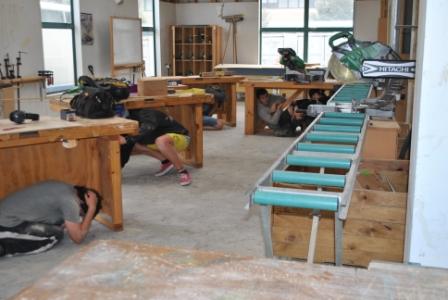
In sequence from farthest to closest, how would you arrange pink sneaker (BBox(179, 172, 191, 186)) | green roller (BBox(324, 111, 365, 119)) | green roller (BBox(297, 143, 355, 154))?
pink sneaker (BBox(179, 172, 191, 186)), green roller (BBox(324, 111, 365, 119)), green roller (BBox(297, 143, 355, 154))

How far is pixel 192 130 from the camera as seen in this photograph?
5711 mm

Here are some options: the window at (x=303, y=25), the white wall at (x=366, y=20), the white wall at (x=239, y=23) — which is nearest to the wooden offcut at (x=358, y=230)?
the white wall at (x=366, y=20)

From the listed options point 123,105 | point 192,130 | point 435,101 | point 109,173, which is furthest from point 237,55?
point 435,101

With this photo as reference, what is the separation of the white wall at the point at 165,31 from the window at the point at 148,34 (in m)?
0.18

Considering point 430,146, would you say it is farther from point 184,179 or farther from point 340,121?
point 184,179

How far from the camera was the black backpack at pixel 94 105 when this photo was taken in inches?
150

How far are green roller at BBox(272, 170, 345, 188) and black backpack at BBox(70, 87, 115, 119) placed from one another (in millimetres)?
2137

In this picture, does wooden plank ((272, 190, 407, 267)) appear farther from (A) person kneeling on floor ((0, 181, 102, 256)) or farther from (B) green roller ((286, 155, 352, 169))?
(A) person kneeling on floor ((0, 181, 102, 256))

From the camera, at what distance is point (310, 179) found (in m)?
1.95

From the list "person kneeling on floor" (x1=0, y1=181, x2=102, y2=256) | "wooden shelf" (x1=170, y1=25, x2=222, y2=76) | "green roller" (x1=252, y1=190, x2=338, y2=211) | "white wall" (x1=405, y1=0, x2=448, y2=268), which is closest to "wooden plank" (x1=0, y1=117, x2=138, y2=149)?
"person kneeling on floor" (x1=0, y1=181, x2=102, y2=256)

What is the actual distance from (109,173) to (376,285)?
2766 millimetres

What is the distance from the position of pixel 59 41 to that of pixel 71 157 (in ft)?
18.0

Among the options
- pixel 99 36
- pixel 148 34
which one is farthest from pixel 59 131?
pixel 148 34

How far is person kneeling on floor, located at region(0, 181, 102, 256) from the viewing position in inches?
132
